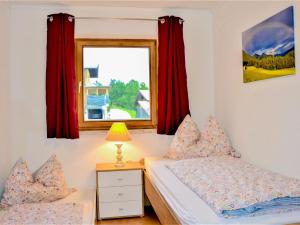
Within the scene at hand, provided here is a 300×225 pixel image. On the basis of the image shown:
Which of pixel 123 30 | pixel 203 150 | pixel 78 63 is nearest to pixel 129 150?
pixel 203 150

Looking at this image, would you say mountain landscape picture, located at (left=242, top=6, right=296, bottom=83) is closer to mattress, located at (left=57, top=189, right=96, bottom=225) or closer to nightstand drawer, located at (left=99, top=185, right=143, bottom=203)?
nightstand drawer, located at (left=99, top=185, right=143, bottom=203)

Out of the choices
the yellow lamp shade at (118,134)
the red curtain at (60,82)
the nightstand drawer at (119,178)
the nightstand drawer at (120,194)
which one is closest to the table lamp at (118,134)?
the yellow lamp shade at (118,134)

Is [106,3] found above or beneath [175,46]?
above

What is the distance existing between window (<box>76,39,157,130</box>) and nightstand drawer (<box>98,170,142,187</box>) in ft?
1.99

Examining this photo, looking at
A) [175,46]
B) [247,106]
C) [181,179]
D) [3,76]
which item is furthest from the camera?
[175,46]

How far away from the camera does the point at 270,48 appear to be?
93.8 inches

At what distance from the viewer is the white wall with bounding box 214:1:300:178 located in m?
2.18

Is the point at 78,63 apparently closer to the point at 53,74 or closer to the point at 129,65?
the point at 53,74

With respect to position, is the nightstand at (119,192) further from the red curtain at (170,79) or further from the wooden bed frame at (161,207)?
the red curtain at (170,79)

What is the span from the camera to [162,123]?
11.2 feet

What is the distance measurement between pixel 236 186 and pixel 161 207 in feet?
2.18

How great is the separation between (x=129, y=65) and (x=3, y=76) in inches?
55.3

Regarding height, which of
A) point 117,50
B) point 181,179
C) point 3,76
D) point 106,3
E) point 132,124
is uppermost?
point 106,3

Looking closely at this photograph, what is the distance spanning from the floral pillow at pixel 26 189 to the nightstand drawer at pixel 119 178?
0.40 meters
